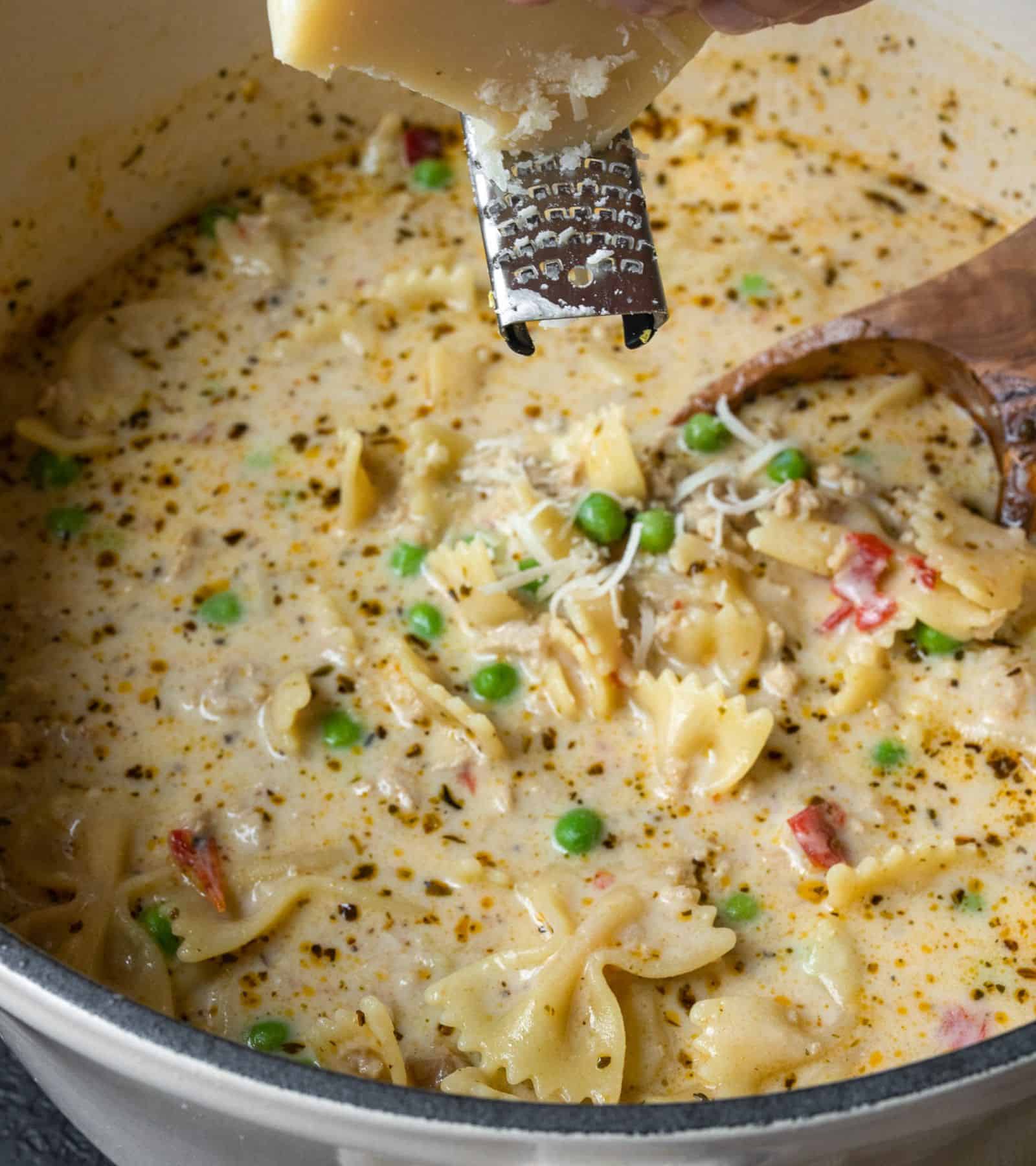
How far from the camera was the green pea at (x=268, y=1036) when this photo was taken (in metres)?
3.20

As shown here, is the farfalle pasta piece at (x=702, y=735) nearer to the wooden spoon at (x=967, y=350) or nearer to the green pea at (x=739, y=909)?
the green pea at (x=739, y=909)

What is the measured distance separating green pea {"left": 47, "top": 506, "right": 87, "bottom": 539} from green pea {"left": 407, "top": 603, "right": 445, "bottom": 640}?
0.99m

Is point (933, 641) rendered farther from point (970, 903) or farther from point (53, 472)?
point (53, 472)

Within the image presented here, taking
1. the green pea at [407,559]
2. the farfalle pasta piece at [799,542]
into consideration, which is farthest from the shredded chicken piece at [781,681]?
the green pea at [407,559]

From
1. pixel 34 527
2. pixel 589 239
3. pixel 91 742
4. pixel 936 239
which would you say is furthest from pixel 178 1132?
pixel 936 239

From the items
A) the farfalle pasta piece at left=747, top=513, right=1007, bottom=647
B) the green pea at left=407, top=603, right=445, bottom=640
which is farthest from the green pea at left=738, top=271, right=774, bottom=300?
the green pea at left=407, top=603, right=445, bottom=640

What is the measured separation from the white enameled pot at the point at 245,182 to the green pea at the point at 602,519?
1.78 m

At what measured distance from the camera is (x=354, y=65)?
278 cm

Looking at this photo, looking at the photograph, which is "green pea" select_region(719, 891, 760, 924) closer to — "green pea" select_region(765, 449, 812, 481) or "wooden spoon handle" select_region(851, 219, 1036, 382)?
"green pea" select_region(765, 449, 812, 481)

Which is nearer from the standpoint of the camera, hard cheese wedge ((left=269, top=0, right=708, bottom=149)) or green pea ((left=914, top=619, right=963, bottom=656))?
hard cheese wedge ((left=269, top=0, right=708, bottom=149))

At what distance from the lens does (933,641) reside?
149 inches

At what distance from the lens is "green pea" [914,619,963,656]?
3.77 metres

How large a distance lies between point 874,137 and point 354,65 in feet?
8.82

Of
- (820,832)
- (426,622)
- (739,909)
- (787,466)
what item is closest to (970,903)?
(820,832)
